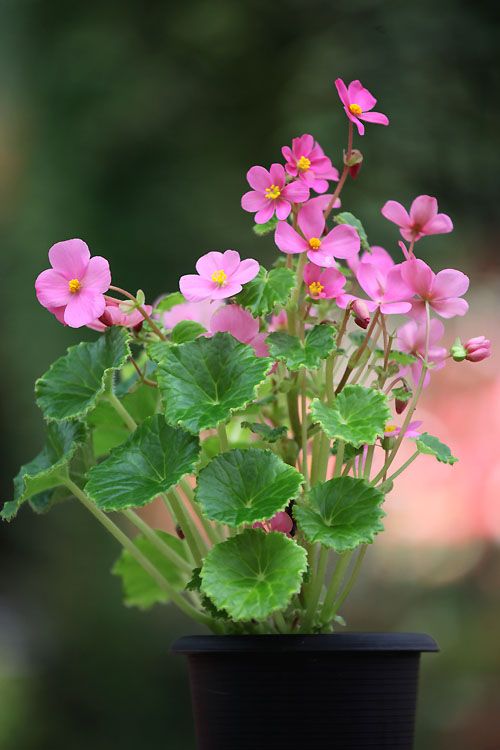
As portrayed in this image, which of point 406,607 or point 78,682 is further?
point 78,682

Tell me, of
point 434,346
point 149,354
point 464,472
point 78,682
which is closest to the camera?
point 149,354

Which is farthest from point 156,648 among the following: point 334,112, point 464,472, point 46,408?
point 46,408

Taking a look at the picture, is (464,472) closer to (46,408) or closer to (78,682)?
(78,682)

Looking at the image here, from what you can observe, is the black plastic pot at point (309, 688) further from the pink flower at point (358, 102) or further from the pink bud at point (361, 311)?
the pink flower at point (358, 102)

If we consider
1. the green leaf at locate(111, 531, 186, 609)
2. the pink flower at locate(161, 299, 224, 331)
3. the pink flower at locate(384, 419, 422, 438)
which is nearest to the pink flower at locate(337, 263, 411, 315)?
the pink flower at locate(384, 419, 422, 438)

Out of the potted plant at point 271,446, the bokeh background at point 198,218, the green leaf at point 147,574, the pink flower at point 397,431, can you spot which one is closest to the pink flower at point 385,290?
the potted plant at point 271,446

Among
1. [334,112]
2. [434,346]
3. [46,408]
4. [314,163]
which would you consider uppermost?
[334,112]
